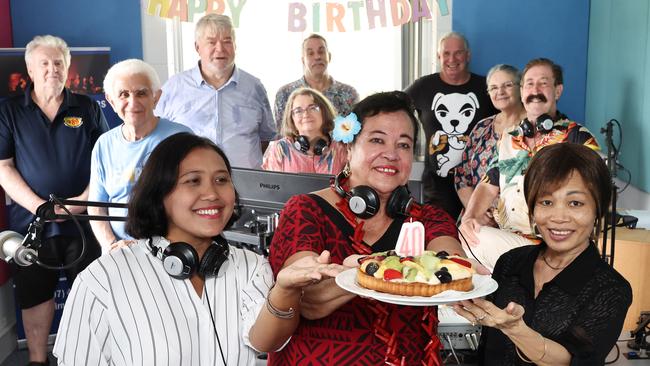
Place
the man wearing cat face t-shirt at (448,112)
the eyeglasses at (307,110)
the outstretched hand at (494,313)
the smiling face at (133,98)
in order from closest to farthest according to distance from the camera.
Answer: the outstretched hand at (494,313), the smiling face at (133,98), the eyeglasses at (307,110), the man wearing cat face t-shirt at (448,112)

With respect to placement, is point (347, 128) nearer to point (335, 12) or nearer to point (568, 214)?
point (568, 214)

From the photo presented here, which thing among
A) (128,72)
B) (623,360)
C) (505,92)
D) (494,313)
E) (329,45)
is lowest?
(623,360)

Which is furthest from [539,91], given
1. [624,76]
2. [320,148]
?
[624,76]

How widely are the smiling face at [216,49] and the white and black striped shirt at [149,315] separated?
2.88 meters

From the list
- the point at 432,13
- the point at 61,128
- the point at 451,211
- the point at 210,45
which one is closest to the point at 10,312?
the point at 61,128

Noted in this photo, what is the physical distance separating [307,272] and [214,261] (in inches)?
11.3

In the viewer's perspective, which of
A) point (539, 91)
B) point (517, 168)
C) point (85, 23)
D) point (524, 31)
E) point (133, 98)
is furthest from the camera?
point (524, 31)

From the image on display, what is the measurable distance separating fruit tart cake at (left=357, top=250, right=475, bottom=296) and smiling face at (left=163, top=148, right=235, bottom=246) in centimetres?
39

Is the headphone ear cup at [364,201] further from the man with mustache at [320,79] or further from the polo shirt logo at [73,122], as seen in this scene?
the man with mustache at [320,79]

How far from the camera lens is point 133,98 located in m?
3.56

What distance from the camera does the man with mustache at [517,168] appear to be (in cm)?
374


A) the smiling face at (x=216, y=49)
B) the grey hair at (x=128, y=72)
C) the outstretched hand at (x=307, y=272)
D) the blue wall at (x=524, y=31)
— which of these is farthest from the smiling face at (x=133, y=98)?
the blue wall at (x=524, y=31)

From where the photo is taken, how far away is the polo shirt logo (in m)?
4.34

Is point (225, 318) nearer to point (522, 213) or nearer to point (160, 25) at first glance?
point (522, 213)
